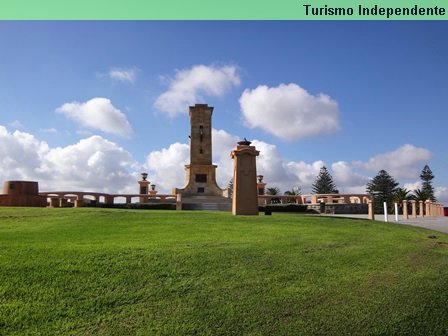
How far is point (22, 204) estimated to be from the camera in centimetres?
2142

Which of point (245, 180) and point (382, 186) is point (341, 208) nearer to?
point (245, 180)

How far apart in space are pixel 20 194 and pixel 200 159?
1999cm

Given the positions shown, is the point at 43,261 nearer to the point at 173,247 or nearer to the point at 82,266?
the point at 82,266

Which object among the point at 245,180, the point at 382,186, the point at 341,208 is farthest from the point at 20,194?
the point at 382,186

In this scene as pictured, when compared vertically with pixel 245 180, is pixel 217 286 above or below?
below

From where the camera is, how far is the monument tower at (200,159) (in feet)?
126

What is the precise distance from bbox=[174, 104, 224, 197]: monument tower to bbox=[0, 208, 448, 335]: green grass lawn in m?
28.9

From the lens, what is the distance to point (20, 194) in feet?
70.9

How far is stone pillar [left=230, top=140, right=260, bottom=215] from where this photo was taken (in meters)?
15.5

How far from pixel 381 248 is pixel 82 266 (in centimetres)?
597

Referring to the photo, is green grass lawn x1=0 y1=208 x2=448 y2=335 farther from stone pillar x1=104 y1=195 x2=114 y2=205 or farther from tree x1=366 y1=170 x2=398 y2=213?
tree x1=366 y1=170 x2=398 y2=213

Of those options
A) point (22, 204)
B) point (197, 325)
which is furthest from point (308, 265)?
point (22, 204)

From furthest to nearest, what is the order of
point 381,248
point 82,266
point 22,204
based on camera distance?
1. point 22,204
2. point 381,248
3. point 82,266

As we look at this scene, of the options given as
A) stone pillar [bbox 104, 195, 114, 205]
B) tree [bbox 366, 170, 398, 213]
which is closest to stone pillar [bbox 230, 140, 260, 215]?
stone pillar [bbox 104, 195, 114, 205]
